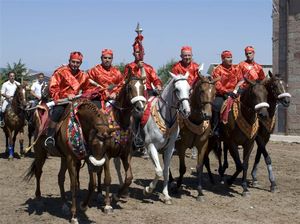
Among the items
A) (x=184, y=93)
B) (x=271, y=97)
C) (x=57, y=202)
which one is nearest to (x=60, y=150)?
(x=57, y=202)

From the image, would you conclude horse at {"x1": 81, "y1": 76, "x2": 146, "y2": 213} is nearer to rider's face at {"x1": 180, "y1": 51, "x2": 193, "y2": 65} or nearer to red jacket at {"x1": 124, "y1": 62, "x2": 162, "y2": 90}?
rider's face at {"x1": 180, "y1": 51, "x2": 193, "y2": 65}

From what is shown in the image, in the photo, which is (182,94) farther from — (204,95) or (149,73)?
(149,73)

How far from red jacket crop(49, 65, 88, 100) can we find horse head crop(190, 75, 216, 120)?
203cm

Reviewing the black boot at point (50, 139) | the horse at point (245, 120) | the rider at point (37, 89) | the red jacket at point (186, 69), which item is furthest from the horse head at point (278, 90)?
the rider at point (37, 89)

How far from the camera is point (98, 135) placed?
662 cm

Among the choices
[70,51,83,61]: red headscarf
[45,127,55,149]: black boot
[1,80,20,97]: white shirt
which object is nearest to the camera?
[45,127,55,149]: black boot

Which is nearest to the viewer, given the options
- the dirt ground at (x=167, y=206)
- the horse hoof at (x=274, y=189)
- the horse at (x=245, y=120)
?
the dirt ground at (x=167, y=206)

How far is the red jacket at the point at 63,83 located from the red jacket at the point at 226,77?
11.1 ft

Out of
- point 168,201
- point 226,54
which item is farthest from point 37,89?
point 168,201

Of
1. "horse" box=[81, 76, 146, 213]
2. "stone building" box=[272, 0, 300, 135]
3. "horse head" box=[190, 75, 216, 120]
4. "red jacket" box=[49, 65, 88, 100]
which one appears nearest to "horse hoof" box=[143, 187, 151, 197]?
"horse" box=[81, 76, 146, 213]

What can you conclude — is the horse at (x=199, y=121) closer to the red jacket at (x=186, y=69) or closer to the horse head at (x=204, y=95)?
the horse head at (x=204, y=95)

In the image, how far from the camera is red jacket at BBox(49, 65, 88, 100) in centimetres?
770

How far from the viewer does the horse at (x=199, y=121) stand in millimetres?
8086

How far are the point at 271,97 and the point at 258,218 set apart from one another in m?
2.74
